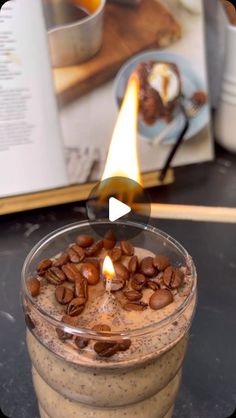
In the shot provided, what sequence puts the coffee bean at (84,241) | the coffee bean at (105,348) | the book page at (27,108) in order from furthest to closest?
the book page at (27,108)
the coffee bean at (84,241)
the coffee bean at (105,348)

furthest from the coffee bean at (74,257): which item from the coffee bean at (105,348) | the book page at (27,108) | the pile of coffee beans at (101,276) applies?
the book page at (27,108)

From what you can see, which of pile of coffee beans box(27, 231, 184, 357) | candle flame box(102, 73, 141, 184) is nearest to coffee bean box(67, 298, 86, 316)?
pile of coffee beans box(27, 231, 184, 357)

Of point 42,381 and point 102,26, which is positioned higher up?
point 102,26

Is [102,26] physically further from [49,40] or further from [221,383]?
[221,383]

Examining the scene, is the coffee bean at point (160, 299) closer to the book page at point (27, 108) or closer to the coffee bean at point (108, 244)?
the coffee bean at point (108, 244)

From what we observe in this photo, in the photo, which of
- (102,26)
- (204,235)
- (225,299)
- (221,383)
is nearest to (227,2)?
(102,26)

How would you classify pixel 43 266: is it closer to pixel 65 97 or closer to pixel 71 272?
pixel 71 272
